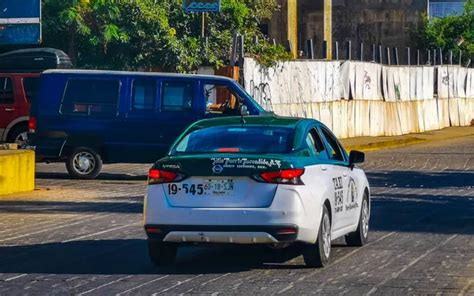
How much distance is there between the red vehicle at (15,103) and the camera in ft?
88.8

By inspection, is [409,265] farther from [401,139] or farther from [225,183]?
[401,139]

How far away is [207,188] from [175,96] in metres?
11.8

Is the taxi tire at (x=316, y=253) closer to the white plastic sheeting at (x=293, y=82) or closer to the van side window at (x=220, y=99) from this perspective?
the van side window at (x=220, y=99)

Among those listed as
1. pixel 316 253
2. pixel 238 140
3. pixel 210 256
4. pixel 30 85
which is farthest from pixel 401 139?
pixel 316 253

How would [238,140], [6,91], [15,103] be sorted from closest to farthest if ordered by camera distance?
1. [238,140]
2. [15,103]
3. [6,91]

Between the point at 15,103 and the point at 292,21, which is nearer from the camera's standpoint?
the point at 15,103

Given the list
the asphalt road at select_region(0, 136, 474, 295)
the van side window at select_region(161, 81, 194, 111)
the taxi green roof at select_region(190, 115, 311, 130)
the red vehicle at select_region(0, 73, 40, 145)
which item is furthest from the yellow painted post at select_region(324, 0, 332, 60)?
the taxi green roof at select_region(190, 115, 311, 130)

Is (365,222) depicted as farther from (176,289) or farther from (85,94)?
(85,94)

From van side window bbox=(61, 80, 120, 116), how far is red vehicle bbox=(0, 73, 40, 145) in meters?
3.46

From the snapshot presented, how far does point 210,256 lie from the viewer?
44.3 feet

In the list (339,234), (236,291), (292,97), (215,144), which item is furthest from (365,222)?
(292,97)

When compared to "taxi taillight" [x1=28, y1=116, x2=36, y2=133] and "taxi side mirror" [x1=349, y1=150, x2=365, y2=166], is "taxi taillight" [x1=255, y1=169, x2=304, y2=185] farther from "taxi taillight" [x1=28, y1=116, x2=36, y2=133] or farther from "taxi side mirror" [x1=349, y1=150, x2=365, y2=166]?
"taxi taillight" [x1=28, y1=116, x2=36, y2=133]

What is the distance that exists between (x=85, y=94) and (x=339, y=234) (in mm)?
11439

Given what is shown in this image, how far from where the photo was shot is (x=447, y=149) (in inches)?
1433
